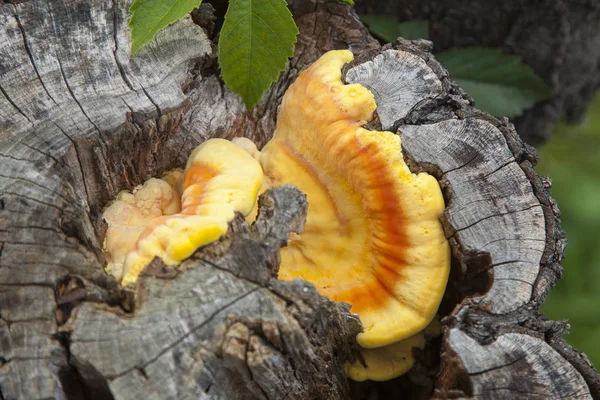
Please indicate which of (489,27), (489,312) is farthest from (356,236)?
(489,27)

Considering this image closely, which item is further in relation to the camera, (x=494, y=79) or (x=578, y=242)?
(x=578, y=242)

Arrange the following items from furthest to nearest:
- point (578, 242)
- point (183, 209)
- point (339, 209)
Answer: point (578, 242) → point (339, 209) → point (183, 209)

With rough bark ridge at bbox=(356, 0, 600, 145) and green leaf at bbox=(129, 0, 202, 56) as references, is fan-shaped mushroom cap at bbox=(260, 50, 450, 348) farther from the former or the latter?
rough bark ridge at bbox=(356, 0, 600, 145)

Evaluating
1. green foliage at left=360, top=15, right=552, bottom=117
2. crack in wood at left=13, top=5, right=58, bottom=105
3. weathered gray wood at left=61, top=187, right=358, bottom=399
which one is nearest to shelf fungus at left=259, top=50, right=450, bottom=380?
weathered gray wood at left=61, top=187, right=358, bottom=399

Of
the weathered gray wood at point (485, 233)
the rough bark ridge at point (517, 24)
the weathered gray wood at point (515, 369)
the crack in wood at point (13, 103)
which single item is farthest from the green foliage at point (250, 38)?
the rough bark ridge at point (517, 24)

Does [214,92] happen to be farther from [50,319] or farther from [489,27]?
[489,27]

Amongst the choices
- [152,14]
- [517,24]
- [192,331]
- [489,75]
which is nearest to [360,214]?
[192,331]

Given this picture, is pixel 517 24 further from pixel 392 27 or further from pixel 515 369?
pixel 515 369
